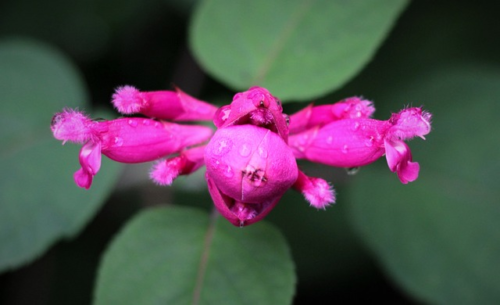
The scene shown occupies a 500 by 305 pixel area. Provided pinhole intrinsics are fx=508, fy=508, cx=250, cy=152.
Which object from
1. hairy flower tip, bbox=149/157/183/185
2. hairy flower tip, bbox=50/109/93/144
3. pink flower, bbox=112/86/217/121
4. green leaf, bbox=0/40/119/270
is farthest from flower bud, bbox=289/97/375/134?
green leaf, bbox=0/40/119/270

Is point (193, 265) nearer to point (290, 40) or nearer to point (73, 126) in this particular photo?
point (73, 126)

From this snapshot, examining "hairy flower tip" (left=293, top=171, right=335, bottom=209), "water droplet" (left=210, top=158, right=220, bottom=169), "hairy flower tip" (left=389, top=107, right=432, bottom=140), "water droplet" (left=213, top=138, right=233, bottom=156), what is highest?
"hairy flower tip" (left=389, top=107, right=432, bottom=140)

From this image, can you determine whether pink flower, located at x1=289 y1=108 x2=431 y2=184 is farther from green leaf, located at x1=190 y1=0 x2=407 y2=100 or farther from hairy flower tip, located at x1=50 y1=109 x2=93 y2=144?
hairy flower tip, located at x1=50 y1=109 x2=93 y2=144

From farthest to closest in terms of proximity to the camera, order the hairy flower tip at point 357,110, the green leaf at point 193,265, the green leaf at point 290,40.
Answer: the green leaf at point 290,40 → the green leaf at point 193,265 → the hairy flower tip at point 357,110

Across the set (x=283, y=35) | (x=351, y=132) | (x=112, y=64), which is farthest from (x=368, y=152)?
(x=112, y=64)

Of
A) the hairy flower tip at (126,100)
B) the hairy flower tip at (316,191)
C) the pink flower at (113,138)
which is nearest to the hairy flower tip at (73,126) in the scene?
the pink flower at (113,138)

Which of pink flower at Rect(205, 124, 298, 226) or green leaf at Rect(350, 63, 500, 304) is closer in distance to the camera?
pink flower at Rect(205, 124, 298, 226)

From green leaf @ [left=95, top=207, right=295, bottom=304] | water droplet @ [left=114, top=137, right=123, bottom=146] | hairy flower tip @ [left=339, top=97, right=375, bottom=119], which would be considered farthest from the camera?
green leaf @ [left=95, top=207, right=295, bottom=304]

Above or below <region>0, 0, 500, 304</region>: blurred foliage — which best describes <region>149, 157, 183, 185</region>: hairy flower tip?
above

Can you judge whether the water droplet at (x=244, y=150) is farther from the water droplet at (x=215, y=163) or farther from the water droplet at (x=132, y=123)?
→ the water droplet at (x=132, y=123)
